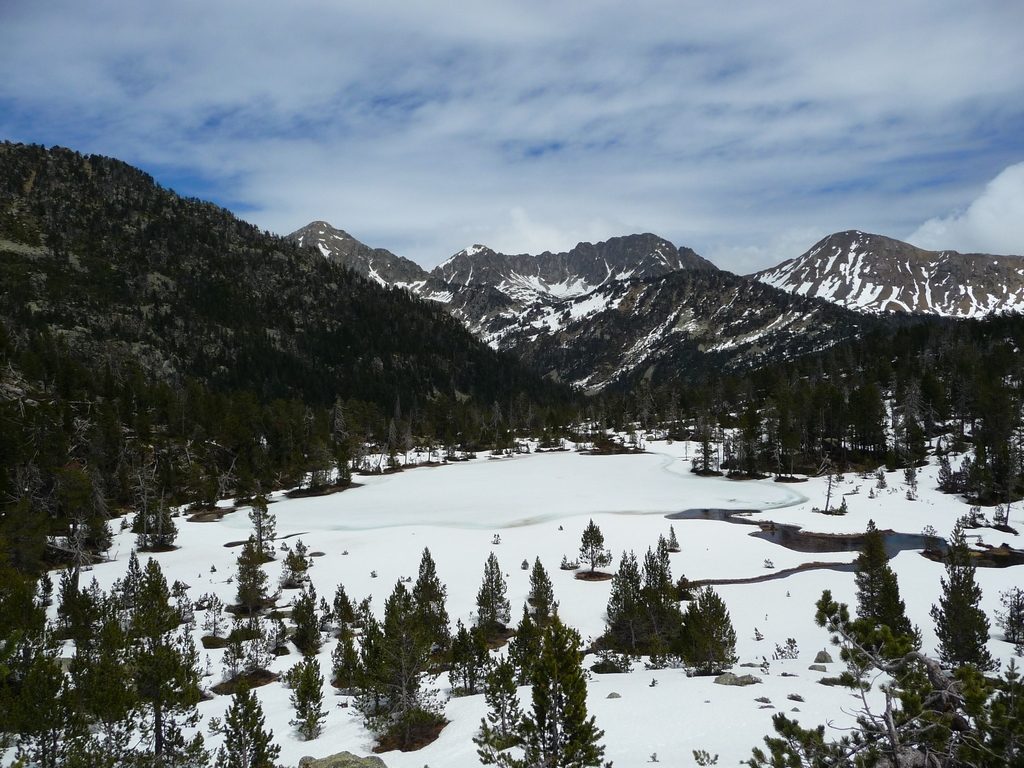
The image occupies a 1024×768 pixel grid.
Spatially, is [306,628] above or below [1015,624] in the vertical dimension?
below

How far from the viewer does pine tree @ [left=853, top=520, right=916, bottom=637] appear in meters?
22.5

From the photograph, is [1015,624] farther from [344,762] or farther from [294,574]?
[294,574]

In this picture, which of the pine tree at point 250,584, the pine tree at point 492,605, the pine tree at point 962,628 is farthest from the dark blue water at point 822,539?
the pine tree at point 250,584

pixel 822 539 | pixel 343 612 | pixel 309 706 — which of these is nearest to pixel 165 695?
pixel 309 706

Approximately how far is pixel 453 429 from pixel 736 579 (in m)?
98.9

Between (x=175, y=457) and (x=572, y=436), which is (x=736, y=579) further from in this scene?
(x=572, y=436)

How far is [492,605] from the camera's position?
3078cm

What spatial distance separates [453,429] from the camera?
436ft

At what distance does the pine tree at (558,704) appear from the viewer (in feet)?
37.2

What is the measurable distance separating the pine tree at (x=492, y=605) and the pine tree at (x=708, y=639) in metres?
10.7

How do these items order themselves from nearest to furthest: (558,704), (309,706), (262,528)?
(558,704) → (309,706) → (262,528)

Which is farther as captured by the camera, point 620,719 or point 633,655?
point 633,655

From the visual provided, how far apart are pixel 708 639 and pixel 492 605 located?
→ 41.8 ft

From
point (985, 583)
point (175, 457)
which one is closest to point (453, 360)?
point (175, 457)
